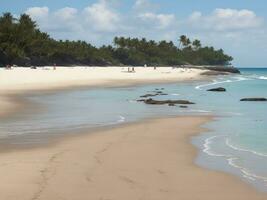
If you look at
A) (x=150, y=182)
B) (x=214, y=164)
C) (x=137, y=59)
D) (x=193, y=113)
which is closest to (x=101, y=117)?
(x=193, y=113)

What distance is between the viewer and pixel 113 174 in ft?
30.5

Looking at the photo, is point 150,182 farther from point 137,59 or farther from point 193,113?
point 137,59

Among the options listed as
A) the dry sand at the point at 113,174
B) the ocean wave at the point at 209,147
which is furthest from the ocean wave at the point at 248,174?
the ocean wave at the point at 209,147

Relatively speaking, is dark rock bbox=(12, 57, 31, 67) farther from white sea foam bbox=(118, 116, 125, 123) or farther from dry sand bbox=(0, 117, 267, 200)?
dry sand bbox=(0, 117, 267, 200)

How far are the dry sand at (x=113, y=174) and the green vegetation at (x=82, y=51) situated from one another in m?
68.4

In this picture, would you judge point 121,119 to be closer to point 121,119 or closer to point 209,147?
point 121,119

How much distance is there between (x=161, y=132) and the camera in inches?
623

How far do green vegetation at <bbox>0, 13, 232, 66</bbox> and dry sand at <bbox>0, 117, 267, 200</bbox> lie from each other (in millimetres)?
68443

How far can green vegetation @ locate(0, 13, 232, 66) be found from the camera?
8300cm

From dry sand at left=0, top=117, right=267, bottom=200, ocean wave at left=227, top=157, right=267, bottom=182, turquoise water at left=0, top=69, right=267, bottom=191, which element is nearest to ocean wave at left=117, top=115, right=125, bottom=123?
turquoise water at left=0, top=69, right=267, bottom=191

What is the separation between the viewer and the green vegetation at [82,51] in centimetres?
8300

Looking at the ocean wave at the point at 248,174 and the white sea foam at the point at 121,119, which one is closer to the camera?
the ocean wave at the point at 248,174

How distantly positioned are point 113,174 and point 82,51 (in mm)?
107221

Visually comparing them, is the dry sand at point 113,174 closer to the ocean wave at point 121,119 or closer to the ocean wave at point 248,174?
the ocean wave at point 248,174
